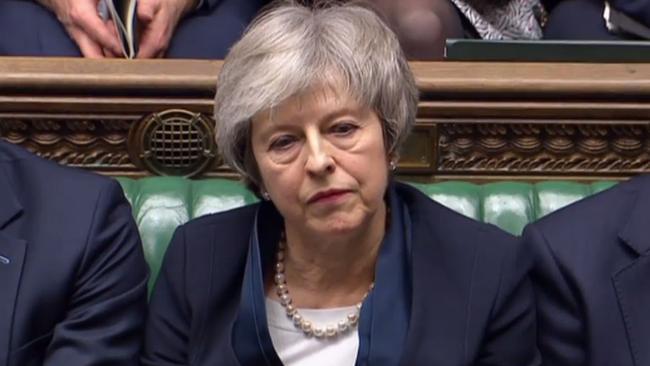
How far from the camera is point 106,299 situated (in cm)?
136

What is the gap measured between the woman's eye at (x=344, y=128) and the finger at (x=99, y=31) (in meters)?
0.55

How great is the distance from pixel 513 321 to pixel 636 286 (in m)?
0.13

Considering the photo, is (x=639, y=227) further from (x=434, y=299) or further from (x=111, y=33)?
(x=111, y=33)

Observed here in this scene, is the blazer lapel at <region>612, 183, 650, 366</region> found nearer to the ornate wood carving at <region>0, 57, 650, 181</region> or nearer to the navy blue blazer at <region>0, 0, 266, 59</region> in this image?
the ornate wood carving at <region>0, 57, 650, 181</region>

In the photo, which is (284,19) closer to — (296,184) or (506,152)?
(296,184)

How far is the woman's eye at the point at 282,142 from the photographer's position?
1.27 m

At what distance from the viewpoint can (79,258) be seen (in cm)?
135

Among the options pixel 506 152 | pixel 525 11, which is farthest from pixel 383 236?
pixel 525 11

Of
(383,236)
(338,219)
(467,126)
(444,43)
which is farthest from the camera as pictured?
(444,43)

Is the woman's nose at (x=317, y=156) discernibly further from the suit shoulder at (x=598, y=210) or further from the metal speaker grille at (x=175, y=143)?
the metal speaker grille at (x=175, y=143)

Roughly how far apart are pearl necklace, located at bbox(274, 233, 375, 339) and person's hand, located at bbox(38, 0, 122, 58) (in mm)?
493

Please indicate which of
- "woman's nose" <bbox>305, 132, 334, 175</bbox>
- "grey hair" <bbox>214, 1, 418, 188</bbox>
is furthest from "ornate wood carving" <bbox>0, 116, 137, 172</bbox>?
"woman's nose" <bbox>305, 132, 334, 175</bbox>

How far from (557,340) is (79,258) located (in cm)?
52

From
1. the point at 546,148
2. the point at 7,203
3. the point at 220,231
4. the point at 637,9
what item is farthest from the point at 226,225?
the point at 637,9
